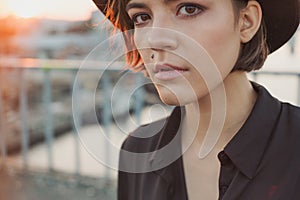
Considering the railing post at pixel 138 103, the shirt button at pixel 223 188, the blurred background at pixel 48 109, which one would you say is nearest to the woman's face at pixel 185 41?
the shirt button at pixel 223 188

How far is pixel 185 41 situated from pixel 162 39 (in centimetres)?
4

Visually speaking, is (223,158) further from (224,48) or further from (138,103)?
(138,103)

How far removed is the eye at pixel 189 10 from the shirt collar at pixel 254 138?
0.85 feet

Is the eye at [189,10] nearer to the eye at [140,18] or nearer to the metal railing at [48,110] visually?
the eye at [140,18]

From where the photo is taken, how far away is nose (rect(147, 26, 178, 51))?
0.80 meters

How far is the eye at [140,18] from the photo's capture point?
2.89 ft

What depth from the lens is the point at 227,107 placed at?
96 centimetres

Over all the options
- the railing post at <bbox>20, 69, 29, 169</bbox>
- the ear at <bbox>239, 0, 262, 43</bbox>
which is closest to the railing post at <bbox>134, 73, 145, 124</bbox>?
the railing post at <bbox>20, 69, 29, 169</bbox>

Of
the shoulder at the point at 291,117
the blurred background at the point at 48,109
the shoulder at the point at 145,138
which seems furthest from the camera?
the blurred background at the point at 48,109

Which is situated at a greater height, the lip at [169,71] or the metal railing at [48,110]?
the lip at [169,71]

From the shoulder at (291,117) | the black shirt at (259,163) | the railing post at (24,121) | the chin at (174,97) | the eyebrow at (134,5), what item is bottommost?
the railing post at (24,121)

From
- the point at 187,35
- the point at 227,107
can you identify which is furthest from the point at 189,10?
the point at 227,107

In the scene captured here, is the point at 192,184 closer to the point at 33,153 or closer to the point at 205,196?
the point at 205,196

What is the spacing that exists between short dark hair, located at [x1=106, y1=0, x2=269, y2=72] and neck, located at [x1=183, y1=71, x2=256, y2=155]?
3 centimetres
